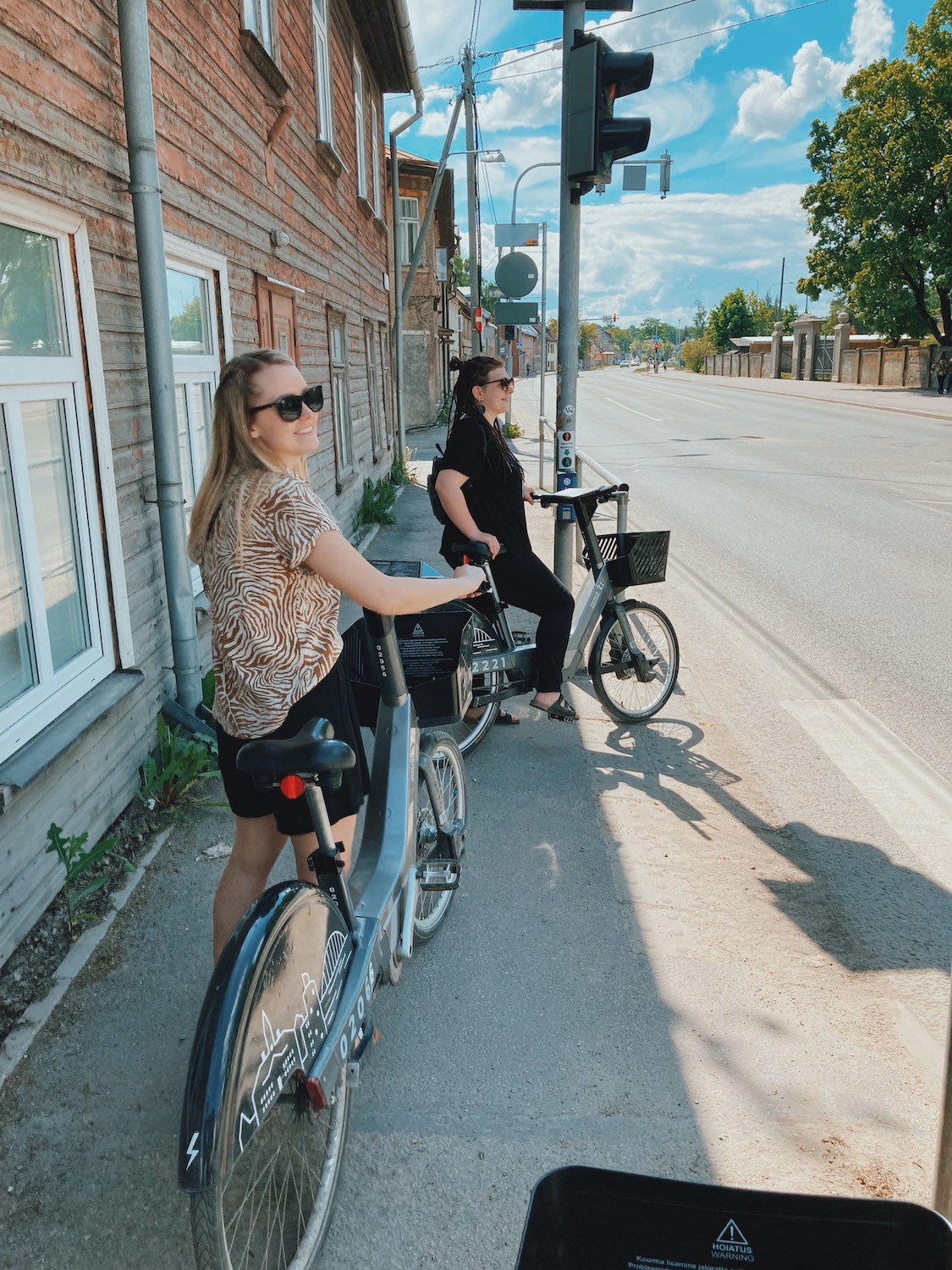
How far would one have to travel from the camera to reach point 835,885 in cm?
382

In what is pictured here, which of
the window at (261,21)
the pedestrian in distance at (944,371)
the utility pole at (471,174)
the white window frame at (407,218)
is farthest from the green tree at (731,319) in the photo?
the window at (261,21)

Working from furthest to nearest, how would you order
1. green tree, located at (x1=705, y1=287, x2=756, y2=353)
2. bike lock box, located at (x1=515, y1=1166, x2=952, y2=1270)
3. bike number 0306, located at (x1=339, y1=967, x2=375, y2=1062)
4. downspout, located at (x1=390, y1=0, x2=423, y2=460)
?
green tree, located at (x1=705, y1=287, x2=756, y2=353) → downspout, located at (x1=390, y1=0, x2=423, y2=460) → bike number 0306, located at (x1=339, y1=967, x2=375, y2=1062) → bike lock box, located at (x1=515, y1=1166, x2=952, y2=1270)

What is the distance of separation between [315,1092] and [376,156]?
15.7 m

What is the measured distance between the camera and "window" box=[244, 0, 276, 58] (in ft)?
22.0

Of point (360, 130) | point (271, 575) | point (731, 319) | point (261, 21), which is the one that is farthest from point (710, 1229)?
point (731, 319)

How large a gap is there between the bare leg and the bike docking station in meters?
0.24

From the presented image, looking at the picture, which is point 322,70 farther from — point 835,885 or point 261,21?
point 835,885

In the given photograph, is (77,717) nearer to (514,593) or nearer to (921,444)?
(514,593)

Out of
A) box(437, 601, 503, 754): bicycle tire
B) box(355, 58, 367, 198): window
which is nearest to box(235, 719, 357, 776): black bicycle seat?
box(437, 601, 503, 754): bicycle tire

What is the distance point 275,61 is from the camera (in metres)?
7.48

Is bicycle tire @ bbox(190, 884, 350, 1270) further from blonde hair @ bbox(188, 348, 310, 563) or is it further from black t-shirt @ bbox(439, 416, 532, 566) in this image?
black t-shirt @ bbox(439, 416, 532, 566)

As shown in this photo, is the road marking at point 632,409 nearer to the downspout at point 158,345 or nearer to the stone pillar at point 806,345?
the stone pillar at point 806,345

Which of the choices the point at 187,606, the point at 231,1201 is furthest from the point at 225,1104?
the point at 187,606

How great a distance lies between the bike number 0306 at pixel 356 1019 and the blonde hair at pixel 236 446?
107 centimetres
